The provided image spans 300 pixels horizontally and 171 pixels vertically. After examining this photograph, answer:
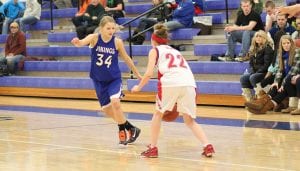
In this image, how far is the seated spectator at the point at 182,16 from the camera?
1450 centimetres

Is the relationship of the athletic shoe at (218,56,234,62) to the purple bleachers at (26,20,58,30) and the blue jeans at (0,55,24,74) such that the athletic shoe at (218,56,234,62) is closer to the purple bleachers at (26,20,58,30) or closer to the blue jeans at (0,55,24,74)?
the blue jeans at (0,55,24,74)

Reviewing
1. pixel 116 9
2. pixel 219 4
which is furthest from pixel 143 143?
pixel 116 9

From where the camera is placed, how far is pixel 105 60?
7559mm

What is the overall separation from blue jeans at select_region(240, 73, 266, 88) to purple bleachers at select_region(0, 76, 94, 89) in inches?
173

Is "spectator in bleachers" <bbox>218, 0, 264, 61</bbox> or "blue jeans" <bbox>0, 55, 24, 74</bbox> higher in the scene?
"spectator in bleachers" <bbox>218, 0, 264, 61</bbox>

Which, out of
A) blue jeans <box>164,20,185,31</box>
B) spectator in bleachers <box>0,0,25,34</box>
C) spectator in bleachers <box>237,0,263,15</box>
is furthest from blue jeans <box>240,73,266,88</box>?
spectator in bleachers <box>0,0,25,34</box>

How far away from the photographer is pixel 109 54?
7.57 metres

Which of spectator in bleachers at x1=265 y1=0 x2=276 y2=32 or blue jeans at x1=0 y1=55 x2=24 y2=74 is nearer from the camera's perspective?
spectator in bleachers at x1=265 y1=0 x2=276 y2=32

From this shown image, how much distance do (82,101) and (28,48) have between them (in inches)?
158

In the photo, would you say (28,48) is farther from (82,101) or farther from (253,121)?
(253,121)

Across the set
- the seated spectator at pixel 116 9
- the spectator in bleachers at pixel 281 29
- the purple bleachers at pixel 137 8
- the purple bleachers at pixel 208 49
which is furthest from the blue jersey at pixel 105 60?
the purple bleachers at pixel 137 8

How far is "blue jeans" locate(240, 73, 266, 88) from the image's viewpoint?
11398 mm

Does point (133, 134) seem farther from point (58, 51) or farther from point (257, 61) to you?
point (58, 51)

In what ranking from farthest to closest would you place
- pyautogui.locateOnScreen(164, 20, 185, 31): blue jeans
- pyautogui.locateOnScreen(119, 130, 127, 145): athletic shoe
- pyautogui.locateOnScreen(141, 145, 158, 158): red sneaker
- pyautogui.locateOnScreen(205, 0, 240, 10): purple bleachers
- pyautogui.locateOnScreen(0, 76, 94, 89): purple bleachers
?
pyautogui.locateOnScreen(205, 0, 240, 10): purple bleachers → pyautogui.locateOnScreen(0, 76, 94, 89): purple bleachers → pyautogui.locateOnScreen(164, 20, 185, 31): blue jeans → pyautogui.locateOnScreen(119, 130, 127, 145): athletic shoe → pyautogui.locateOnScreen(141, 145, 158, 158): red sneaker
